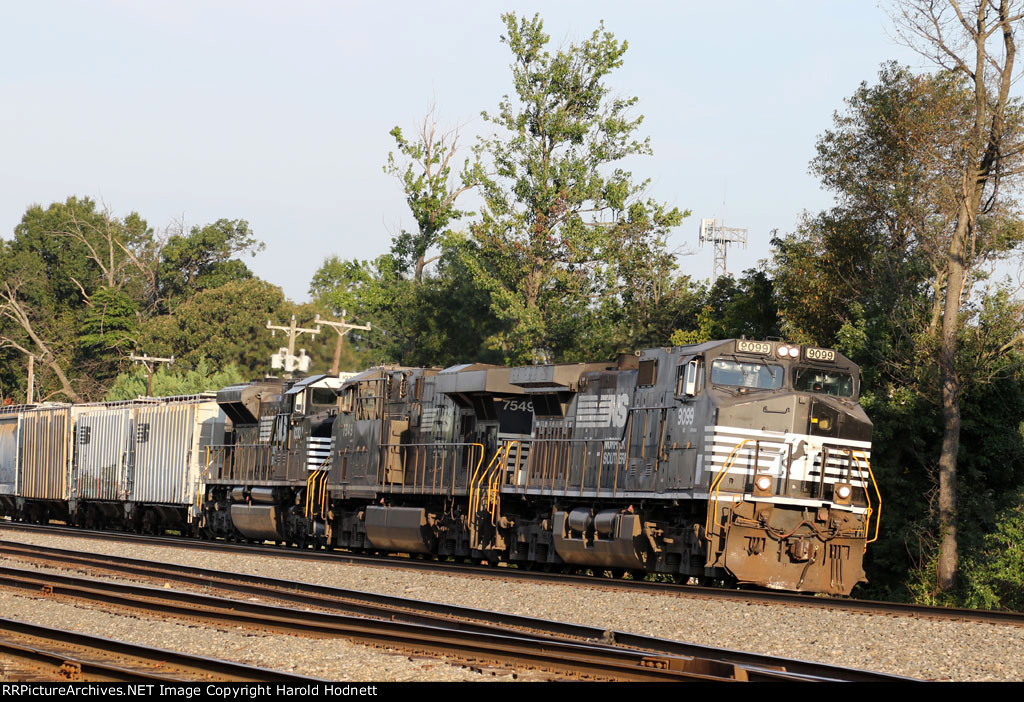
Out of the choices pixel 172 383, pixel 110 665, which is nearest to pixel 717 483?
pixel 110 665

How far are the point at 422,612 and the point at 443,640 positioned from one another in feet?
10.3

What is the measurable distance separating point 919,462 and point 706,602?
13916 millimetres

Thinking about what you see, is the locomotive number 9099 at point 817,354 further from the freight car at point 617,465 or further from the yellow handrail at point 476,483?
the yellow handrail at point 476,483

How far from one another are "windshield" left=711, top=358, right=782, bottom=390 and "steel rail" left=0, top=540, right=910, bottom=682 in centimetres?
537

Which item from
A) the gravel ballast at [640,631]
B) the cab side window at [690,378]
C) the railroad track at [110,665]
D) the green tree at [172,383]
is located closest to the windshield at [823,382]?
the cab side window at [690,378]

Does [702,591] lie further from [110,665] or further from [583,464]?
[110,665]

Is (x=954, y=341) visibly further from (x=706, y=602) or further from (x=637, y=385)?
(x=706, y=602)

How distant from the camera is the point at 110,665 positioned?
28.4 feet

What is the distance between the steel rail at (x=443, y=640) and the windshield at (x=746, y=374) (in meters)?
6.43

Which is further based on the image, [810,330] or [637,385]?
[810,330]

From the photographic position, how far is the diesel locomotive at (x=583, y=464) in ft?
53.7

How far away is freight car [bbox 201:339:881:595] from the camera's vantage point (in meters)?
16.3

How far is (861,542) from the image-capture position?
16.8m
